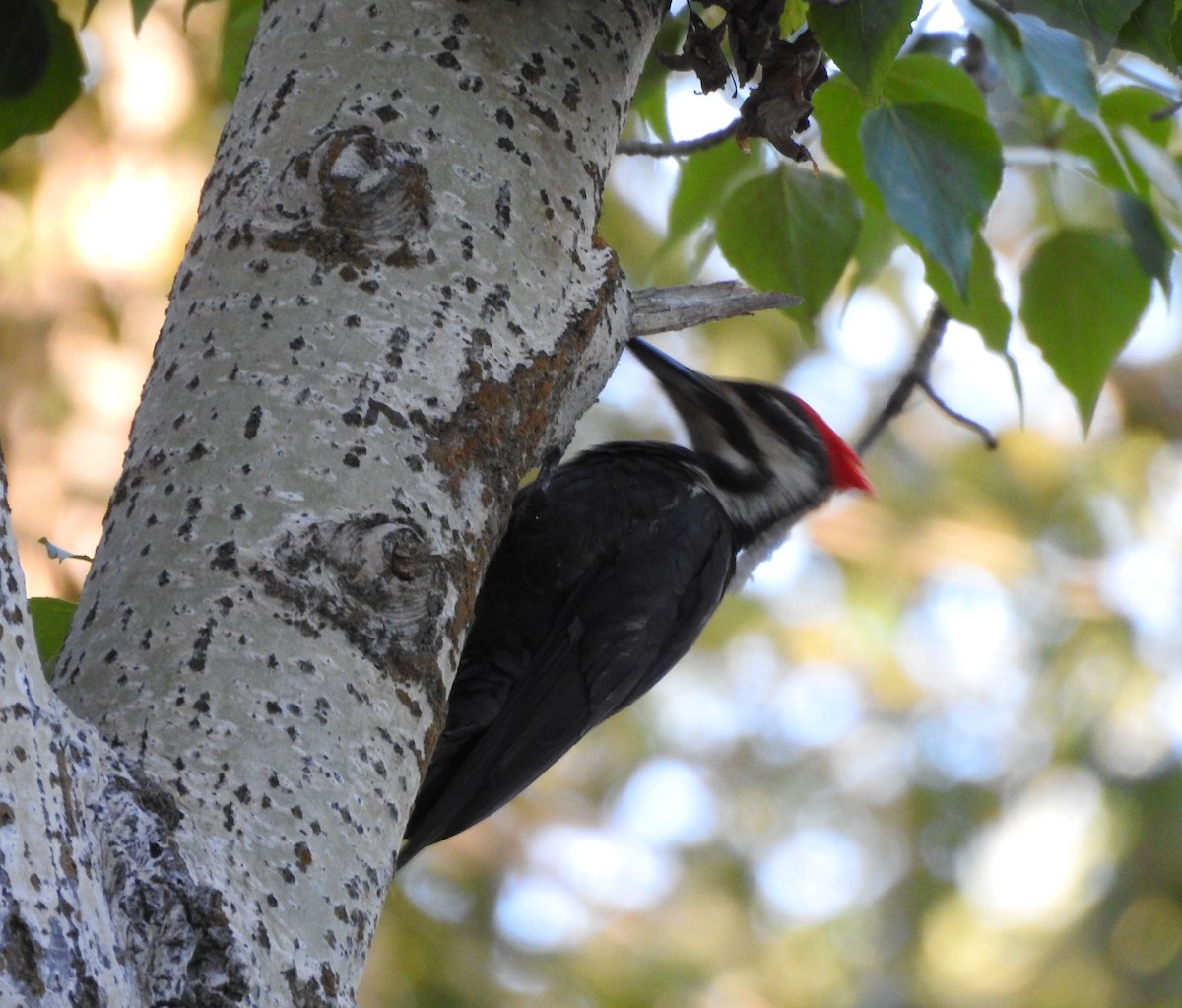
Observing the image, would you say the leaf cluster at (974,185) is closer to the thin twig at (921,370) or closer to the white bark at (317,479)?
the thin twig at (921,370)

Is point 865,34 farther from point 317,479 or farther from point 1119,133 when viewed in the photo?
point 1119,133

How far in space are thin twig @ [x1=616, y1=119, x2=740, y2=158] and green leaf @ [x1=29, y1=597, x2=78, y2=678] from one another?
0.93m

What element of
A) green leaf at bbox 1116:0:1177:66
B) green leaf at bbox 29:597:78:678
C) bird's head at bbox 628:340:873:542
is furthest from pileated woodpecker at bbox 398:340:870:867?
green leaf at bbox 1116:0:1177:66

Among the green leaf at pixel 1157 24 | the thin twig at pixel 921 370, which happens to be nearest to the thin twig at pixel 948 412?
the thin twig at pixel 921 370

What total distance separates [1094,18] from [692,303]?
21.4 inches

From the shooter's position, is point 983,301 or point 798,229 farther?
point 798,229

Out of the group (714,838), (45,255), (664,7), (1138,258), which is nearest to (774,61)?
(664,7)

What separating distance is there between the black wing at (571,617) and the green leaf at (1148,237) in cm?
86

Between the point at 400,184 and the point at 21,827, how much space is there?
0.64 m

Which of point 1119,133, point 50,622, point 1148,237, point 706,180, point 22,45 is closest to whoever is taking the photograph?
point 50,622

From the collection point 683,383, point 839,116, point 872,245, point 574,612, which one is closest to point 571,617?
point 574,612

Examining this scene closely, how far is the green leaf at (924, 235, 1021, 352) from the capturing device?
5.74 ft

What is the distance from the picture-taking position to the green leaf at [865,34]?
118 centimetres

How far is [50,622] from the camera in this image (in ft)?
4.40
